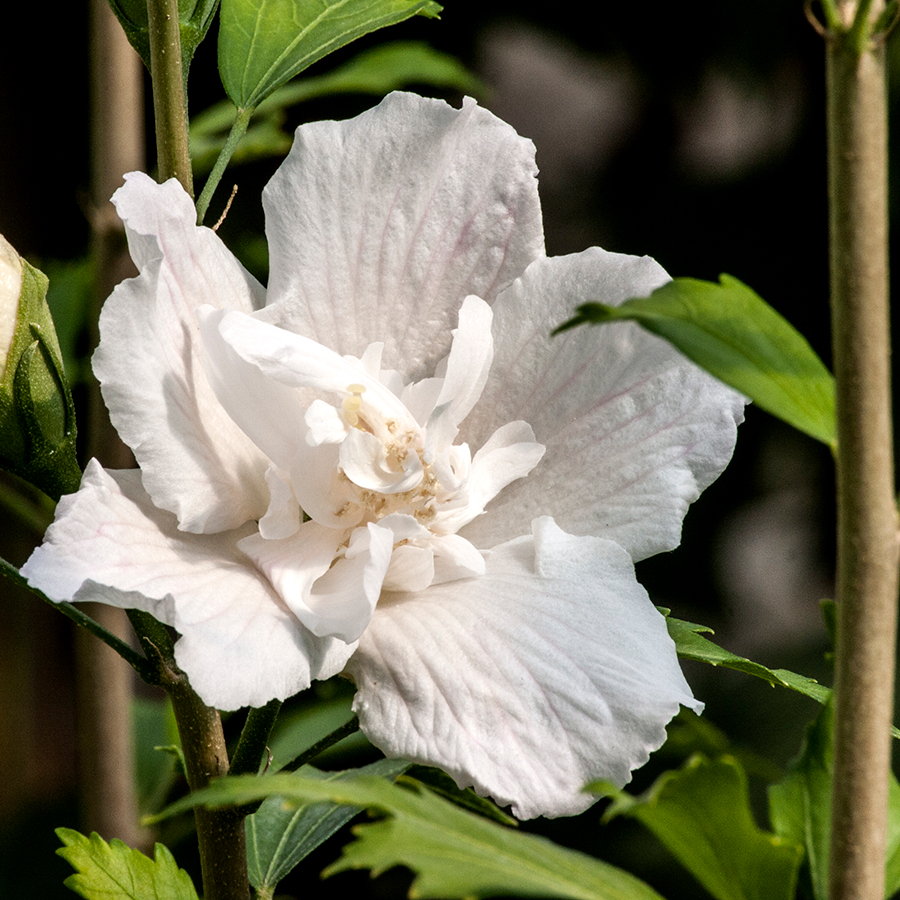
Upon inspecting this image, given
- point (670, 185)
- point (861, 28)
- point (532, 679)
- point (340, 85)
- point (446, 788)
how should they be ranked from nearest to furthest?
point (861, 28) → point (532, 679) → point (446, 788) → point (340, 85) → point (670, 185)

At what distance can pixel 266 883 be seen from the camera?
550 mm

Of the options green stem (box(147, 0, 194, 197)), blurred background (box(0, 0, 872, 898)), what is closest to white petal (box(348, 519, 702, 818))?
green stem (box(147, 0, 194, 197))

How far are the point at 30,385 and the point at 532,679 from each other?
229mm

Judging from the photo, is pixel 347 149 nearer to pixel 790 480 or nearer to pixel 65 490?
pixel 65 490

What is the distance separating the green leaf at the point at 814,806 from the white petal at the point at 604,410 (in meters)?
0.11

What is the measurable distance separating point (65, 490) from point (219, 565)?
0.09 metres

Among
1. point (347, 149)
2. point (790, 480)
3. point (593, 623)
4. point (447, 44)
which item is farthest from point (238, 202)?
point (593, 623)

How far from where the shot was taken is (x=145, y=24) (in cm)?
50

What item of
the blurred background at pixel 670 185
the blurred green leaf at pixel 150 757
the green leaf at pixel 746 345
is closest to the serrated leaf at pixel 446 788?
the green leaf at pixel 746 345

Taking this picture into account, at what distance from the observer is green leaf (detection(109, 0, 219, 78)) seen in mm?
496

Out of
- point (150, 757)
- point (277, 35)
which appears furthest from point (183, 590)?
point (150, 757)

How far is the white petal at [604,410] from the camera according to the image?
468 millimetres

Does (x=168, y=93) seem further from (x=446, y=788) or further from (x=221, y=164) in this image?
(x=446, y=788)

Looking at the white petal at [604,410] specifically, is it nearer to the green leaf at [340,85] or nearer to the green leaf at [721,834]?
the green leaf at [721,834]
